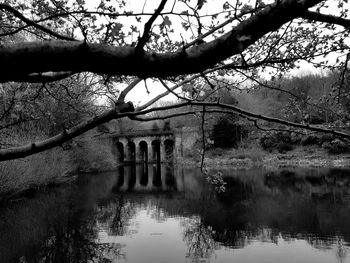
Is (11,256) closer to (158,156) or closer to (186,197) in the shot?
(186,197)

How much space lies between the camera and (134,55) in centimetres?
166

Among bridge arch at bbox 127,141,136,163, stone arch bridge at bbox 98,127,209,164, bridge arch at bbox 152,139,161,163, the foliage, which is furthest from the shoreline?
bridge arch at bbox 127,141,136,163

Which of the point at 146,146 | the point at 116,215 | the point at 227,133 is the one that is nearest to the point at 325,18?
the point at 116,215

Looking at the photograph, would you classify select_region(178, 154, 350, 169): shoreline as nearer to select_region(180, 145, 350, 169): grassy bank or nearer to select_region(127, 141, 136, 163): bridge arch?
select_region(180, 145, 350, 169): grassy bank

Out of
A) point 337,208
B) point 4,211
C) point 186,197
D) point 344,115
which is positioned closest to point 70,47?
point 344,115

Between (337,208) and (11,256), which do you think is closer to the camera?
(11,256)

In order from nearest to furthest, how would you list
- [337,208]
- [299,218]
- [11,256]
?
[11,256] → [299,218] → [337,208]

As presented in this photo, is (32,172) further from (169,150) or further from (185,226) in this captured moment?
(169,150)

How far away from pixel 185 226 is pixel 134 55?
11.4m

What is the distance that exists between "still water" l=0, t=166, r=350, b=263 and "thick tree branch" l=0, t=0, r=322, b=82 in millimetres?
8081

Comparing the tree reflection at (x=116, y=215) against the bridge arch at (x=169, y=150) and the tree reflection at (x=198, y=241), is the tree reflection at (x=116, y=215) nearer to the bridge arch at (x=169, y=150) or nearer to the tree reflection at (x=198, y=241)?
the tree reflection at (x=198, y=241)

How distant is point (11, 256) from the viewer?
9.26m

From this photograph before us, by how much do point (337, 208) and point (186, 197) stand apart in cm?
758

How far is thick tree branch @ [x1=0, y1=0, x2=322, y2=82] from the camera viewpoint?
158 centimetres
